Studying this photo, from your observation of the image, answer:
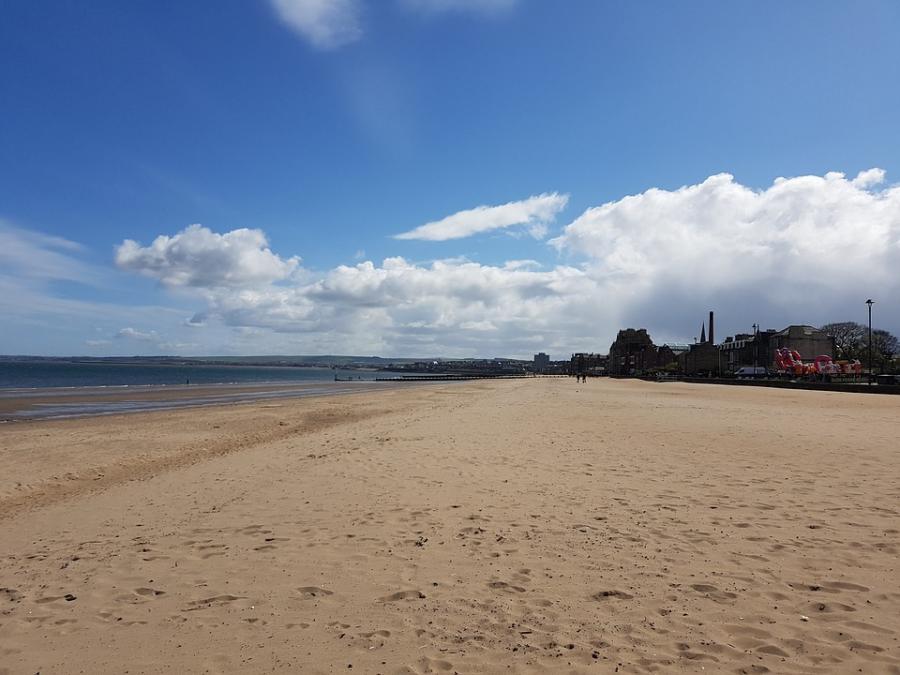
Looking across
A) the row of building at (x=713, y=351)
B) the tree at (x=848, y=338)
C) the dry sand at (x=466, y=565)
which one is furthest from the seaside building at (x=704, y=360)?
the dry sand at (x=466, y=565)

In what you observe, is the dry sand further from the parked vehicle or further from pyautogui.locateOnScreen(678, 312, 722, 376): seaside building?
pyautogui.locateOnScreen(678, 312, 722, 376): seaside building

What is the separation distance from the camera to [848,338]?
105m

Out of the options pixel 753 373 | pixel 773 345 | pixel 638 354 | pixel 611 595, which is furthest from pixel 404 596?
pixel 638 354

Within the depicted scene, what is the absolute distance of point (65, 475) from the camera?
13.2 metres

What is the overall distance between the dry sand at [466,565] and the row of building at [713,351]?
99.6m

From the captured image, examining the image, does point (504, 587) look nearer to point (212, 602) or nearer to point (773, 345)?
point (212, 602)

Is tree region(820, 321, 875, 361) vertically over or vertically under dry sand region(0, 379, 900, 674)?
over

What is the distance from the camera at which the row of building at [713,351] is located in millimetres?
97438

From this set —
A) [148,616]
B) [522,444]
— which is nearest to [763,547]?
[148,616]

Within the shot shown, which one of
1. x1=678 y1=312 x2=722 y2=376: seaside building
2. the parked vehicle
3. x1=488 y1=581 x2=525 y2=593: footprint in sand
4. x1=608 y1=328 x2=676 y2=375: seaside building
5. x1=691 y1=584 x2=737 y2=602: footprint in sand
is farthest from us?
x1=608 y1=328 x2=676 y2=375: seaside building

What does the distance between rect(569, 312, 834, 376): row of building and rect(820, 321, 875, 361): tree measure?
11.1 ft

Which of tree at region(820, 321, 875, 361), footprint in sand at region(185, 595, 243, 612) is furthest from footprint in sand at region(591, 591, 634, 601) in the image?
tree at region(820, 321, 875, 361)

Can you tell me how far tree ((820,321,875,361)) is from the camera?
324 feet

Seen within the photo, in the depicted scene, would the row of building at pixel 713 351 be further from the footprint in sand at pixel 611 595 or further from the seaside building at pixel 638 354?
the footprint in sand at pixel 611 595
